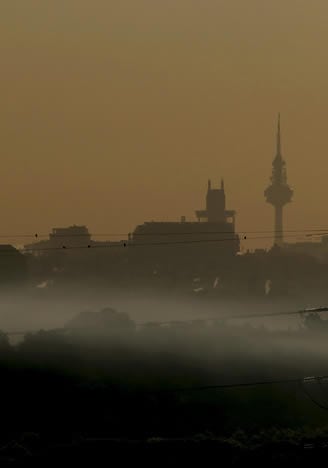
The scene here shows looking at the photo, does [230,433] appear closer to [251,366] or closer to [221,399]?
[221,399]

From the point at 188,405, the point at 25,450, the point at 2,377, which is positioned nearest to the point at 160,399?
the point at 188,405

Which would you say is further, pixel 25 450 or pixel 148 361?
pixel 148 361

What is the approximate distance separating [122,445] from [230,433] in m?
15.7

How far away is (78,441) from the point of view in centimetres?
14738

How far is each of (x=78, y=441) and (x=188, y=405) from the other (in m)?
20.4

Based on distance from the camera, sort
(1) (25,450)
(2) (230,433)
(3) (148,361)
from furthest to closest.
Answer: (3) (148,361), (2) (230,433), (1) (25,450)

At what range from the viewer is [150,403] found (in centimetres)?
16262

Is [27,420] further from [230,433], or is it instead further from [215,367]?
[215,367]

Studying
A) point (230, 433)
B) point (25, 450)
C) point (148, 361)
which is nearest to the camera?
point (25, 450)

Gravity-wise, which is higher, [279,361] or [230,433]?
[279,361]

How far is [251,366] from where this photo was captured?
614 feet

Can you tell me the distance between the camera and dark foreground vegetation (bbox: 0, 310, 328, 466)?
146m

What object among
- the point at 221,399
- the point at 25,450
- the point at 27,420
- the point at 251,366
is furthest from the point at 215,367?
the point at 25,450

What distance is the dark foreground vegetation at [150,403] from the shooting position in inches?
5738
